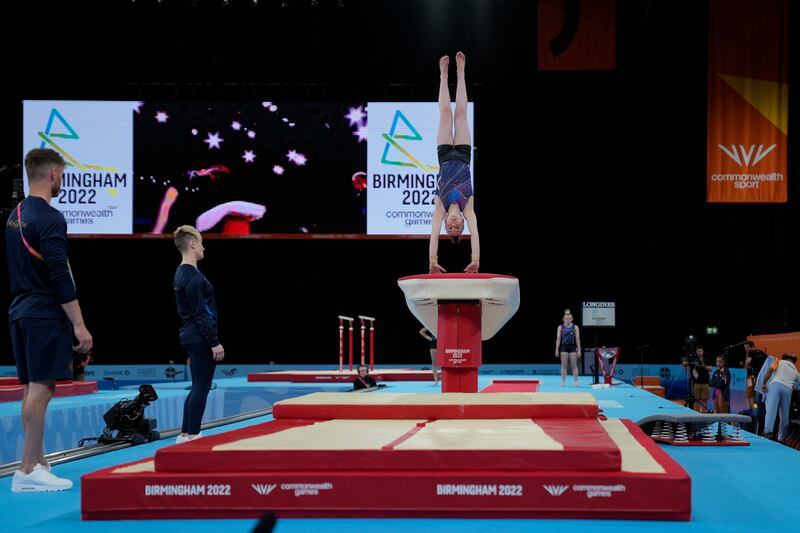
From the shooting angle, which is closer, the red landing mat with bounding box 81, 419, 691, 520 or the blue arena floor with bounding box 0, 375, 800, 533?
the blue arena floor with bounding box 0, 375, 800, 533

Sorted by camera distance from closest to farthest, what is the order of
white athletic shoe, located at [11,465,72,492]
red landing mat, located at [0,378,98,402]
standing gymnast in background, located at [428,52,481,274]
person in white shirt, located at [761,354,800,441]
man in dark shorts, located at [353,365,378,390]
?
white athletic shoe, located at [11,465,72,492] < standing gymnast in background, located at [428,52,481,274] < person in white shirt, located at [761,354,800,441] < red landing mat, located at [0,378,98,402] < man in dark shorts, located at [353,365,378,390]

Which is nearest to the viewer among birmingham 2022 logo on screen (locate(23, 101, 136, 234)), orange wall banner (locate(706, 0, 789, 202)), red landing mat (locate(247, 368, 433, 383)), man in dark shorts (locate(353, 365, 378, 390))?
man in dark shorts (locate(353, 365, 378, 390))

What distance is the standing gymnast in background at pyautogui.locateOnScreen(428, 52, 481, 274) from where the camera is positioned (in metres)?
6.96

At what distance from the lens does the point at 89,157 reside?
14.5 metres

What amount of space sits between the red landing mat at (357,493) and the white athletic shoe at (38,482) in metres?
0.68

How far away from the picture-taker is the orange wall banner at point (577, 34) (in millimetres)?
13414

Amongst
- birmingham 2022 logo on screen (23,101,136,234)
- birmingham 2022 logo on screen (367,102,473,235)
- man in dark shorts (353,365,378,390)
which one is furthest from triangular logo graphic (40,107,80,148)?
man in dark shorts (353,365,378,390)

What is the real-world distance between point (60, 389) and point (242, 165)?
222 inches

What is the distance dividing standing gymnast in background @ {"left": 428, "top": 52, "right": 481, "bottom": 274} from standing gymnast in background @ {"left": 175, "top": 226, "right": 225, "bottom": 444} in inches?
91.1

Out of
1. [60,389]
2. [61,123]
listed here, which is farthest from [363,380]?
[61,123]

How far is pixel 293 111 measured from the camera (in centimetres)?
1492

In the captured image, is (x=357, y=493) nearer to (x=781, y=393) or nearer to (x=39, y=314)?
(x=39, y=314)

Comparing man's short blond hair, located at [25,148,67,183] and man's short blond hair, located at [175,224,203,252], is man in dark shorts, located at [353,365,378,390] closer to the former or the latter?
man's short blond hair, located at [175,224,203,252]

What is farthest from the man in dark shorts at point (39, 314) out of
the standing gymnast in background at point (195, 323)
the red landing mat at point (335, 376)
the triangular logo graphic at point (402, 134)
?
the triangular logo graphic at point (402, 134)
